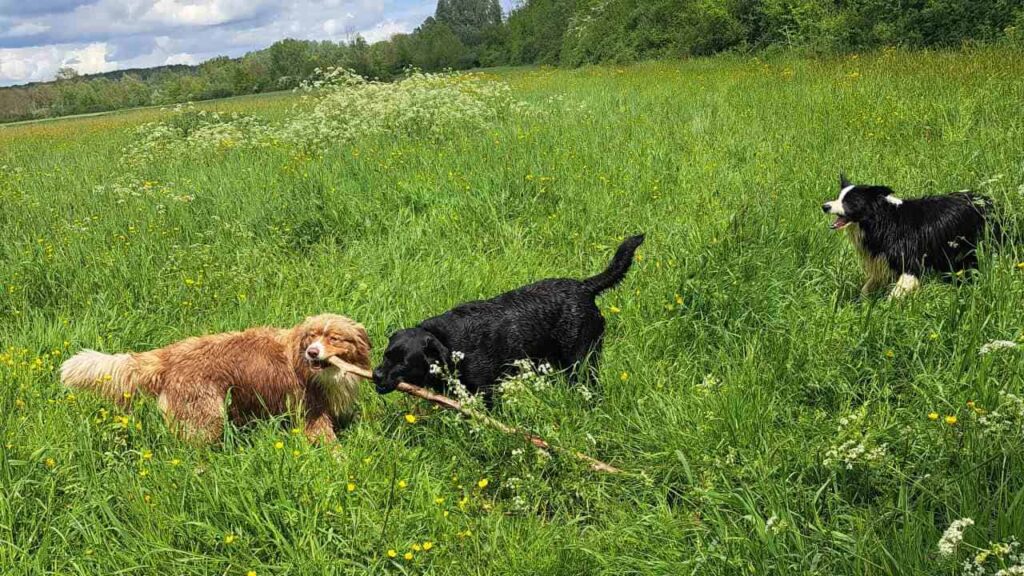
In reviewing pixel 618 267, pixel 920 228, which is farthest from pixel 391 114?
pixel 920 228

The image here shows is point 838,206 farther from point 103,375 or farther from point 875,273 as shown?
point 103,375

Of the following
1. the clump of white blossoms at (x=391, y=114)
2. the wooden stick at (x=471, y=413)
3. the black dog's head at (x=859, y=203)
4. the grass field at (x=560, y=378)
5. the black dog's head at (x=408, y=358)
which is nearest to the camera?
the grass field at (x=560, y=378)

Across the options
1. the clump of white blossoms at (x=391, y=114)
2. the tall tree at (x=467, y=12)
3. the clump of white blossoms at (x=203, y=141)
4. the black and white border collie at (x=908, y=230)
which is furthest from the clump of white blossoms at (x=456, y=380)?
the tall tree at (x=467, y=12)

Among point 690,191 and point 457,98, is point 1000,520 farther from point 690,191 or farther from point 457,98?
point 457,98

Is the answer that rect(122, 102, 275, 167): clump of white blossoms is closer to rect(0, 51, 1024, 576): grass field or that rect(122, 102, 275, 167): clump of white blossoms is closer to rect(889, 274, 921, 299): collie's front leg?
rect(0, 51, 1024, 576): grass field

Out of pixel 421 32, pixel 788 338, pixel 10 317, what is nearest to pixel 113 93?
pixel 421 32

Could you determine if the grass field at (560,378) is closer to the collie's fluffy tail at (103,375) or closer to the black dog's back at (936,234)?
the collie's fluffy tail at (103,375)

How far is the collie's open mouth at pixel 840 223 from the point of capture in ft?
14.7

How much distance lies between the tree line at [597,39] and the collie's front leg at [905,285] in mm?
Answer: 10122

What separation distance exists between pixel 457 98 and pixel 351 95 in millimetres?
2146

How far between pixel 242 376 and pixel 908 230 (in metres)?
4.45

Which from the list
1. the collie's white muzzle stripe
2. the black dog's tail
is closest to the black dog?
the black dog's tail

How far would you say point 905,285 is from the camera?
13.1 ft

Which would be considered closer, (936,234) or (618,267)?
(618,267)
